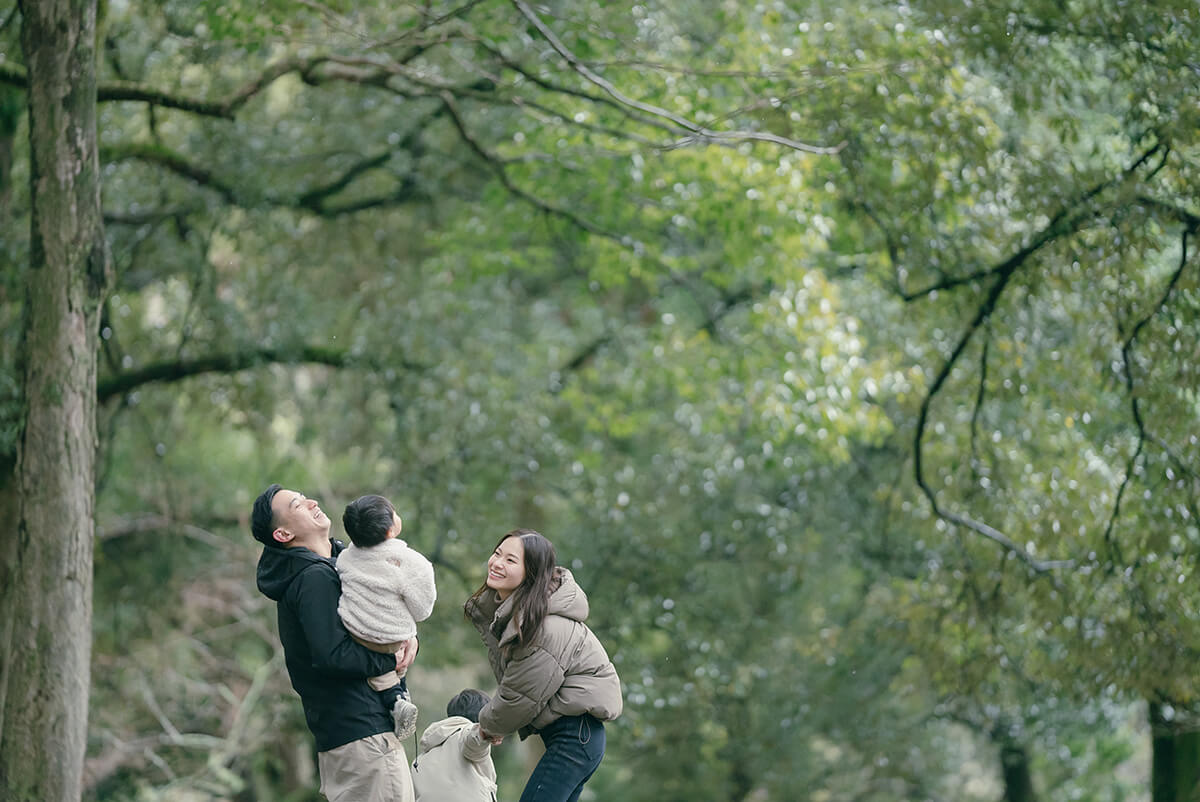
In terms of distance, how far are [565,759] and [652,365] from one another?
921cm

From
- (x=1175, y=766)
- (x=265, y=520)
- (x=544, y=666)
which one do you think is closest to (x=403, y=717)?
(x=544, y=666)

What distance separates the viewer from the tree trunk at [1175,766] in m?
9.95

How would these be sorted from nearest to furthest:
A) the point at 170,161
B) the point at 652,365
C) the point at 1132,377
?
the point at 1132,377 → the point at 170,161 → the point at 652,365

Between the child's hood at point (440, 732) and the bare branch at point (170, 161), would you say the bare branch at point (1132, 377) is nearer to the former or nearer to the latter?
the child's hood at point (440, 732)

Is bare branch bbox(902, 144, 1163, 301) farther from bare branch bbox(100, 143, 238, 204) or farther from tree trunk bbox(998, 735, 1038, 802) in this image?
tree trunk bbox(998, 735, 1038, 802)

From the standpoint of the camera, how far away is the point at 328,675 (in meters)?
3.87

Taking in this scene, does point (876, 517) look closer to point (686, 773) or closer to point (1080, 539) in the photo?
point (686, 773)

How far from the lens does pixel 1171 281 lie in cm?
775

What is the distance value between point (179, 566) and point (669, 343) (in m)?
5.96

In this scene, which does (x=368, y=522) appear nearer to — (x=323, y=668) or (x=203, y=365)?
(x=323, y=668)

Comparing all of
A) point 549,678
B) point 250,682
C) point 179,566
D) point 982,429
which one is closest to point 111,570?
point 179,566

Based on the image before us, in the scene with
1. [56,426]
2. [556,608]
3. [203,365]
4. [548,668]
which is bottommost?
[203,365]

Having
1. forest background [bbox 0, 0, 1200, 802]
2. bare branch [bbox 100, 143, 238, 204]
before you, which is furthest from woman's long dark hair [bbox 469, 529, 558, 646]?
bare branch [bbox 100, 143, 238, 204]

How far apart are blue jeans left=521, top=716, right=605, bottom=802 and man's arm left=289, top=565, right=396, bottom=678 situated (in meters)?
0.68
